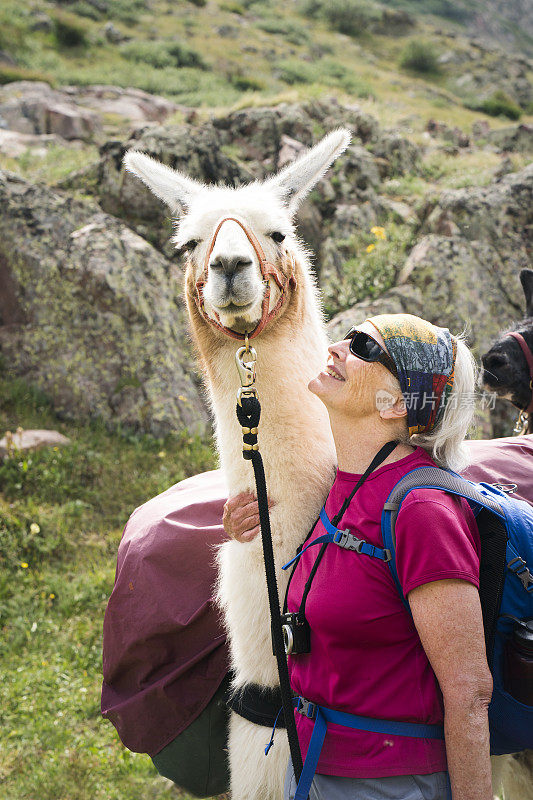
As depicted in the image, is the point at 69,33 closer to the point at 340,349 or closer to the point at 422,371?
the point at 340,349

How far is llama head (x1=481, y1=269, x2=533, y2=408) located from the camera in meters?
2.82

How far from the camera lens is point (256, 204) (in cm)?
215

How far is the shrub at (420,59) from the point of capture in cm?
3756

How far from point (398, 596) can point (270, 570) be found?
0.40m

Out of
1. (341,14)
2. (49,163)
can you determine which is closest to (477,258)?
(49,163)

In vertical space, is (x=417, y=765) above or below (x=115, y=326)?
above

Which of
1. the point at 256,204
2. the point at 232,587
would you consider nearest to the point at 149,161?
the point at 256,204

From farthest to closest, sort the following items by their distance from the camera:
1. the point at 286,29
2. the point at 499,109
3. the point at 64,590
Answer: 1. the point at 286,29
2. the point at 499,109
3. the point at 64,590

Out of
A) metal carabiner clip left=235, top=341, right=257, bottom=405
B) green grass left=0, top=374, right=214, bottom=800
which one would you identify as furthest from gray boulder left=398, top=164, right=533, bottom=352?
metal carabiner clip left=235, top=341, right=257, bottom=405

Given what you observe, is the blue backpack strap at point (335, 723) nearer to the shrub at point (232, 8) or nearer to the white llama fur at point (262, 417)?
the white llama fur at point (262, 417)

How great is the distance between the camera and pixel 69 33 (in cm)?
2512

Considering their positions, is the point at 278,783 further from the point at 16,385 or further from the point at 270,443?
the point at 16,385

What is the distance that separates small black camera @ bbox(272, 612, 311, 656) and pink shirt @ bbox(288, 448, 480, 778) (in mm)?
35

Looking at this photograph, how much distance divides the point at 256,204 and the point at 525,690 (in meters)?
1.67
